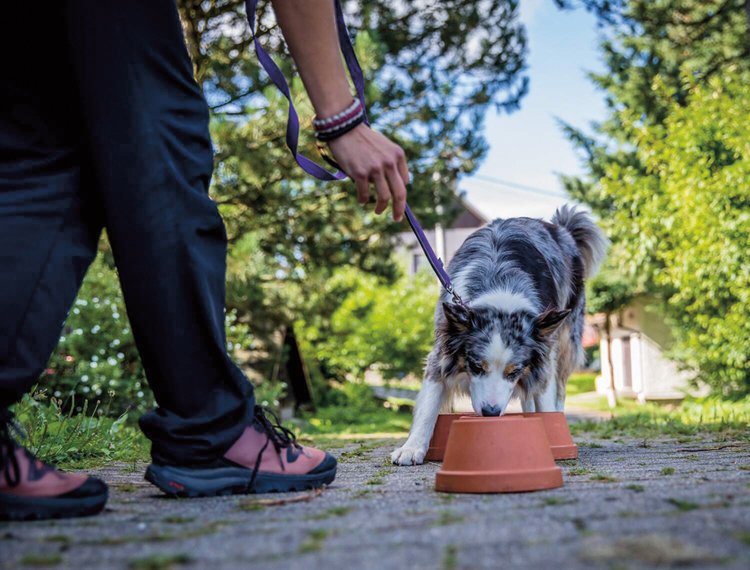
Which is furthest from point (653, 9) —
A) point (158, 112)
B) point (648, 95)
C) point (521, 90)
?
point (158, 112)

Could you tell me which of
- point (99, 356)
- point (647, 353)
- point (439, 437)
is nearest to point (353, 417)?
point (99, 356)

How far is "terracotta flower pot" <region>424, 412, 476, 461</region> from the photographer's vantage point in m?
3.59

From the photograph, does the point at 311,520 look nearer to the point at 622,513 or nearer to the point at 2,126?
the point at 622,513

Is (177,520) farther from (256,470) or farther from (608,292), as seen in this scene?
(608,292)

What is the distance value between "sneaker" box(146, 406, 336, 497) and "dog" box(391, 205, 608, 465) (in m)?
1.36

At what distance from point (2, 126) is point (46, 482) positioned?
2.70 ft

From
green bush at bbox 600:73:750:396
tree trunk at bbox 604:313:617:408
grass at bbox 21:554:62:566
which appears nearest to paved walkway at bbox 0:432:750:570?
grass at bbox 21:554:62:566

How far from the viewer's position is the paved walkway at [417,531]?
121 centimetres

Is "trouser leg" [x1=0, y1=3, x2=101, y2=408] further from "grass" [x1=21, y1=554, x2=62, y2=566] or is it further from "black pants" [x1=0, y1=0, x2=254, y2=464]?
"grass" [x1=21, y1=554, x2=62, y2=566]

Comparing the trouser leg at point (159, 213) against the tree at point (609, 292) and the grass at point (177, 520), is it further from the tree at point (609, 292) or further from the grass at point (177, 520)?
the tree at point (609, 292)

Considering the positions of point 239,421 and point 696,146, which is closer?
point 239,421

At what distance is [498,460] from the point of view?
2035mm

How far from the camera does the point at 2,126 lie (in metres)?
1.89

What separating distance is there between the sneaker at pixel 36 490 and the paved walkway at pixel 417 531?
0.04 metres
